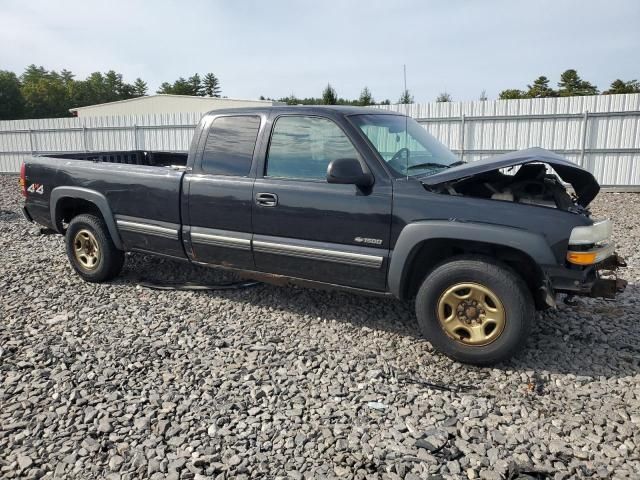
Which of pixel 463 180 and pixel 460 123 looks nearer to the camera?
pixel 463 180

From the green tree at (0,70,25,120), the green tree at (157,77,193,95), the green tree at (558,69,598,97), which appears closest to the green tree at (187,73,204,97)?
the green tree at (157,77,193,95)

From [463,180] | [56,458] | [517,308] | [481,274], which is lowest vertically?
[56,458]

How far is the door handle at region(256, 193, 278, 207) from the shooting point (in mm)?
4102

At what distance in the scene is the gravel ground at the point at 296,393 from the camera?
2.61 metres

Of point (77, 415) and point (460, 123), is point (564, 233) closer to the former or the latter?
point (77, 415)

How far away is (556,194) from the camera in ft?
12.2

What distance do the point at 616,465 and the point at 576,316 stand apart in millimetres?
Answer: 2093

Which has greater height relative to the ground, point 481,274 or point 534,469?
point 481,274

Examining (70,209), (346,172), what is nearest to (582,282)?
(346,172)

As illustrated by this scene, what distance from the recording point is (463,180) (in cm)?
362

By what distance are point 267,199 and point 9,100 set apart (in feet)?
200

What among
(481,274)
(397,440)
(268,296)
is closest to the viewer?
(397,440)

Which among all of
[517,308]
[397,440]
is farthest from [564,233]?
[397,440]

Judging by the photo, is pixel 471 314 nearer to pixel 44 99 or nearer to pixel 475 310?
pixel 475 310
